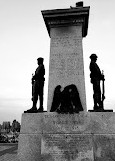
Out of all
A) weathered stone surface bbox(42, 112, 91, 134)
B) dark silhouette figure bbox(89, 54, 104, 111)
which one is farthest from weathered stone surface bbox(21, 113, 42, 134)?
dark silhouette figure bbox(89, 54, 104, 111)

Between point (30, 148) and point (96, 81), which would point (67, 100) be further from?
point (30, 148)

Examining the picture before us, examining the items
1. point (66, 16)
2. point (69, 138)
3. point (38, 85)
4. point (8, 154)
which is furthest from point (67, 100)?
point (8, 154)

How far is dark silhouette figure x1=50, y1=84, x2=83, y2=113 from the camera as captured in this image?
7730 mm

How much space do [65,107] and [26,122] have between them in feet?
5.11

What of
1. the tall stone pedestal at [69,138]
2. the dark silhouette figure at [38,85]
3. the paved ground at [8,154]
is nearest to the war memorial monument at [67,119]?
the tall stone pedestal at [69,138]

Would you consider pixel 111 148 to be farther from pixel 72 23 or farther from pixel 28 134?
pixel 72 23

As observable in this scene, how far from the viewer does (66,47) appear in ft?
29.4

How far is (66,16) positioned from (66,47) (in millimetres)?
1407

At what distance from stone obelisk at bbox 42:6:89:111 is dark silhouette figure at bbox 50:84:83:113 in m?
0.27

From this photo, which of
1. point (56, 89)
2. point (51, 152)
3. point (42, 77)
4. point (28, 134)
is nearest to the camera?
point (51, 152)

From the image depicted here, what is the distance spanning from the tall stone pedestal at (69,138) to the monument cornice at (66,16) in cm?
413

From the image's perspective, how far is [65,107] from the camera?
7738mm

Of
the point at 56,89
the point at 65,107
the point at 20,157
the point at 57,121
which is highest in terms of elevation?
the point at 56,89

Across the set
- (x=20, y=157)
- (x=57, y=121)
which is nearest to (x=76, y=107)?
(x=57, y=121)
